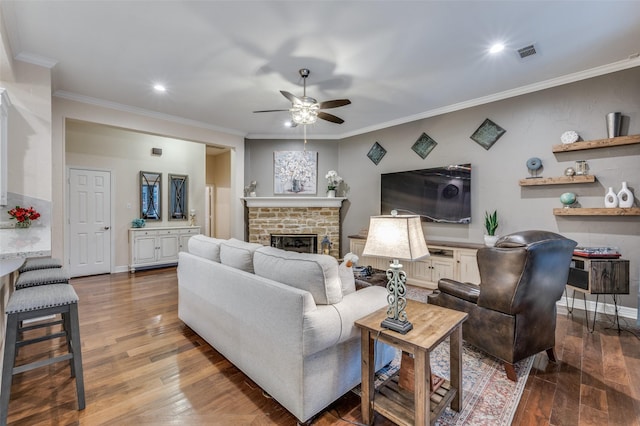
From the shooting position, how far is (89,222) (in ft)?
16.7

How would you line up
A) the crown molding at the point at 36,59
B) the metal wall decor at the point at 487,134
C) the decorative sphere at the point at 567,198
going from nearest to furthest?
the crown molding at the point at 36,59
the decorative sphere at the point at 567,198
the metal wall decor at the point at 487,134

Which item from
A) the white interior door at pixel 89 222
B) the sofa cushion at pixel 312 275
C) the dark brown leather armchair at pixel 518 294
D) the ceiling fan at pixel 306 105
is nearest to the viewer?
the sofa cushion at pixel 312 275

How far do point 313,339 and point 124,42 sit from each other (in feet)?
10.3

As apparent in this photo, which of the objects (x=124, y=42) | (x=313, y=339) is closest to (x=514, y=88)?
(x=313, y=339)

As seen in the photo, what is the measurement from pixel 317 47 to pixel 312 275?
7.38 ft

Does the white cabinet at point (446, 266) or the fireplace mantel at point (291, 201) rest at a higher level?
the fireplace mantel at point (291, 201)

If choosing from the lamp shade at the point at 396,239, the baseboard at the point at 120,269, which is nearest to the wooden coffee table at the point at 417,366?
the lamp shade at the point at 396,239

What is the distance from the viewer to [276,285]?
5.55 ft

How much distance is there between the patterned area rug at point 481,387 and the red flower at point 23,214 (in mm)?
3601

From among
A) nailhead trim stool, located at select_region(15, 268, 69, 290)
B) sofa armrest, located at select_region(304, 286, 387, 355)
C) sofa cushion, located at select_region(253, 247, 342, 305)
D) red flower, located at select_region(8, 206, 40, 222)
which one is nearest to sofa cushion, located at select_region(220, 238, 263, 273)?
sofa cushion, located at select_region(253, 247, 342, 305)

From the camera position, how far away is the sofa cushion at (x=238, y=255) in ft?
6.93

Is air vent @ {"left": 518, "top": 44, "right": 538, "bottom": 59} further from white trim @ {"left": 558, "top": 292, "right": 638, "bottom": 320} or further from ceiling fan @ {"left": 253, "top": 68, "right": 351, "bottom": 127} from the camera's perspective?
white trim @ {"left": 558, "top": 292, "right": 638, "bottom": 320}

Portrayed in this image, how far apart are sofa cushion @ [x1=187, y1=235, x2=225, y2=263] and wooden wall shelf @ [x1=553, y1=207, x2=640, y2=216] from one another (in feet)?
12.6

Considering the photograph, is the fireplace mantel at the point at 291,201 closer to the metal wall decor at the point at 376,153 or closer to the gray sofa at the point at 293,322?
the metal wall decor at the point at 376,153
